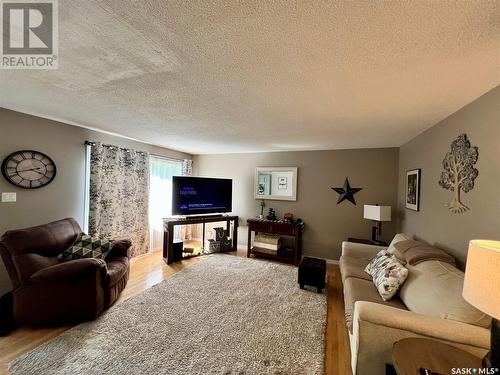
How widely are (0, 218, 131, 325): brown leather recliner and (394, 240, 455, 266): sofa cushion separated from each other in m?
3.23

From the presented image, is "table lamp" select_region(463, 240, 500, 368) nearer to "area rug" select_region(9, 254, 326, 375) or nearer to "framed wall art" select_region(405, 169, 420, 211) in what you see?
"area rug" select_region(9, 254, 326, 375)

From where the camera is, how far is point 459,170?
1.88 metres

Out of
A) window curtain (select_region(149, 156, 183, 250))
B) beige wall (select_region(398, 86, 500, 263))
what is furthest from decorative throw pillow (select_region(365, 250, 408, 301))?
window curtain (select_region(149, 156, 183, 250))

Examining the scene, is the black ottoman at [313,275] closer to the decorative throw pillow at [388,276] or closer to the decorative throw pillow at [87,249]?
the decorative throw pillow at [388,276]

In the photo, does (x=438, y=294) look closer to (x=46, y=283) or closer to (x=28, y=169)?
(x=46, y=283)

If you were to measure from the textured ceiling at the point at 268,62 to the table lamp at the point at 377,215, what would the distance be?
4.87 feet

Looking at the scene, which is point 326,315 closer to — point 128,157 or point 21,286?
point 21,286

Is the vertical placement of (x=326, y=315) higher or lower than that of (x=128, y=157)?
lower

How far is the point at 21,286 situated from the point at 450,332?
3.54 metres

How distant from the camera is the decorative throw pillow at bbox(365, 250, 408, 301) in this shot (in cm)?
196

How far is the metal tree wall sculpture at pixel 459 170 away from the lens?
172 cm

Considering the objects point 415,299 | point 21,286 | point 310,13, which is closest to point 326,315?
point 415,299

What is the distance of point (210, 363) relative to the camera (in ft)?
5.52

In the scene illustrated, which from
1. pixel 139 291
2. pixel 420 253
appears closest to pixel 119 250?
pixel 139 291
